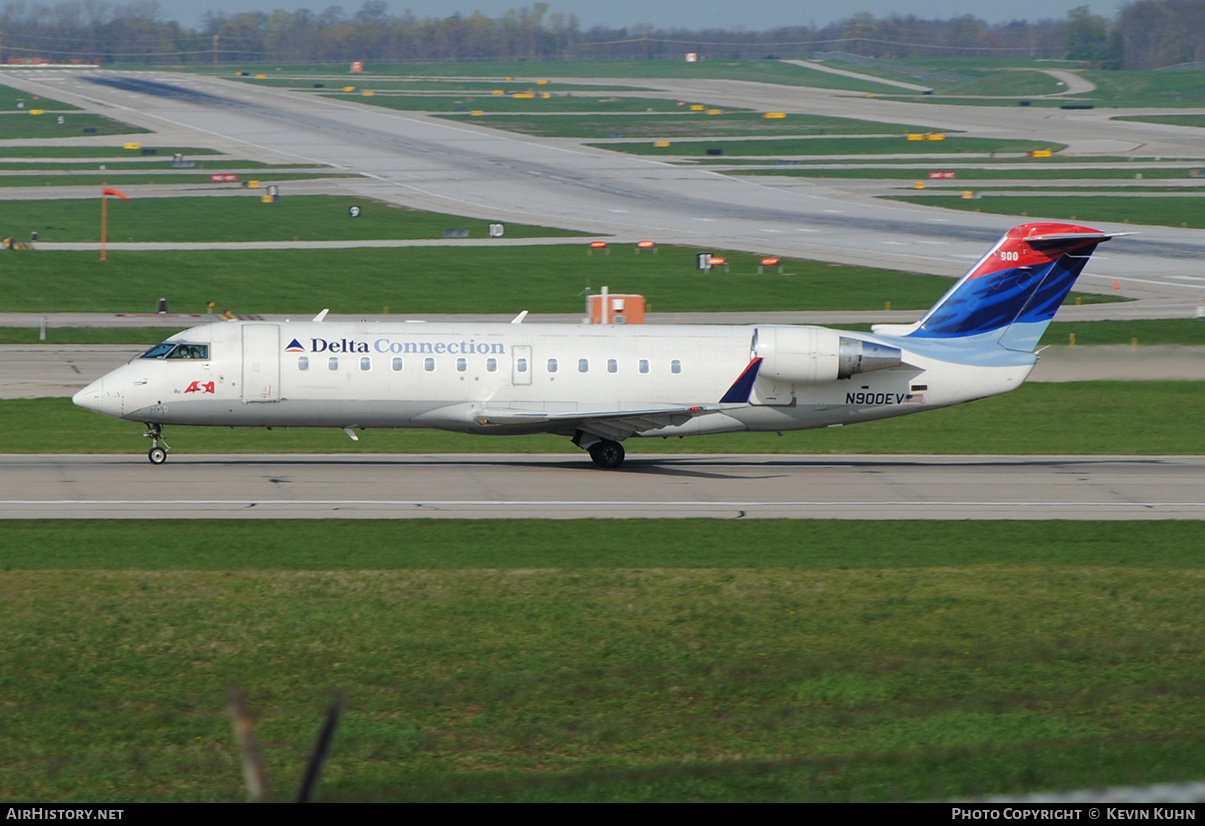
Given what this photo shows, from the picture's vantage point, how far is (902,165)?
428 feet

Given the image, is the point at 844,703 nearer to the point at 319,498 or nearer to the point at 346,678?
the point at 346,678

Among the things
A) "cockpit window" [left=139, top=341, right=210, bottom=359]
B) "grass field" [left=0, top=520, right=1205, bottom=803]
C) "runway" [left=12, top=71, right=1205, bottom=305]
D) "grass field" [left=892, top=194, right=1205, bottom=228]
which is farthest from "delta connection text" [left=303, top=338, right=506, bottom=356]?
"grass field" [left=892, top=194, right=1205, bottom=228]

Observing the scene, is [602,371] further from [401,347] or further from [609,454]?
[401,347]

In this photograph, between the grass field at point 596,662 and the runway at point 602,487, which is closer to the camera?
the grass field at point 596,662

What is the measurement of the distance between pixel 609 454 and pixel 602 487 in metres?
3.05

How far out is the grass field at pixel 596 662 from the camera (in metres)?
15.7

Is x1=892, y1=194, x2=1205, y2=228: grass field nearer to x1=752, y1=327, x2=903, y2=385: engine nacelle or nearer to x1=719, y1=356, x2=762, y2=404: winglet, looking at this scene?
x1=752, y1=327, x2=903, y2=385: engine nacelle

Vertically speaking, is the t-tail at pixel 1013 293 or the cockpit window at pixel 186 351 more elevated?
the t-tail at pixel 1013 293

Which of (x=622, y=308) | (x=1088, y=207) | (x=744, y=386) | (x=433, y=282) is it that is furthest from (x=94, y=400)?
(x=1088, y=207)

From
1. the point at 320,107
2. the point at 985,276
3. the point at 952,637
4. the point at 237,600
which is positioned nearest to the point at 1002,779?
the point at 952,637

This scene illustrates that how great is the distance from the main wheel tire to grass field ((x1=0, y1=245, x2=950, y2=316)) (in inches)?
1224

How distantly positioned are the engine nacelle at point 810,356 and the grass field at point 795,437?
4.46 meters

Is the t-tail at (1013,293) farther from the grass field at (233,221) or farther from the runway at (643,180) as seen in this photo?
the grass field at (233,221)

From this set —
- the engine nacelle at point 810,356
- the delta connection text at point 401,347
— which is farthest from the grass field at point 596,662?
the engine nacelle at point 810,356
